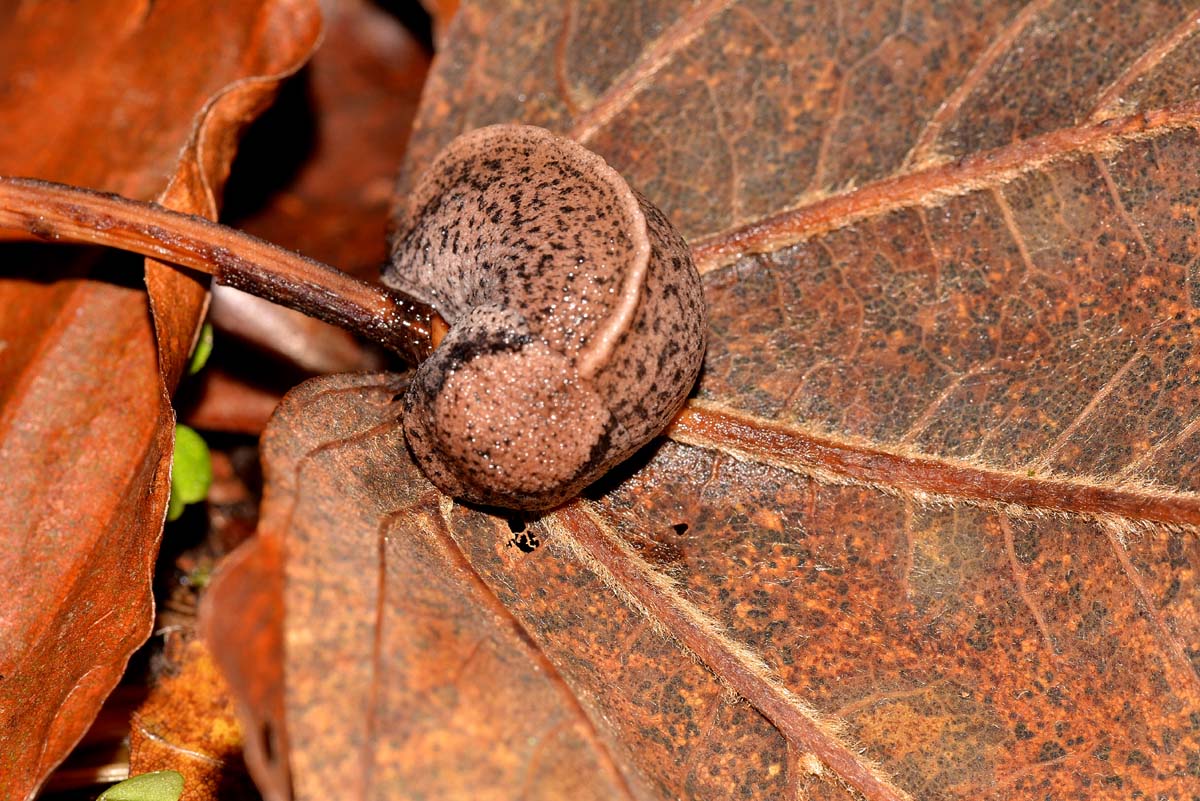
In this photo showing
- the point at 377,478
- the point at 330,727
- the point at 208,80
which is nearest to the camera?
the point at 330,727

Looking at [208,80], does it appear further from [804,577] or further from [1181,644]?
[1181,644]

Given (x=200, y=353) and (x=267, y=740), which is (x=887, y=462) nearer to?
(x=267, y=740)

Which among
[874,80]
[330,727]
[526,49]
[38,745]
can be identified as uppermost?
[874,80]

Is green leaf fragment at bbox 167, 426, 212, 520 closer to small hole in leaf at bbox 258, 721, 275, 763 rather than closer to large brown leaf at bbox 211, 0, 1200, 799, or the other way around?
large brown leaf at bbox 211, 0, 1200, 799

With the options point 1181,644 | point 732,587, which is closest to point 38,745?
point 732,587

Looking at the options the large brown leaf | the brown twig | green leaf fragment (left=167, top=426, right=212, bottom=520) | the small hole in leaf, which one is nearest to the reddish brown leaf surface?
the brown twig

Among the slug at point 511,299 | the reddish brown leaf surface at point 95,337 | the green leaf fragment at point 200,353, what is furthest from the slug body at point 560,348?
the green leaf fragment at point 200,353
